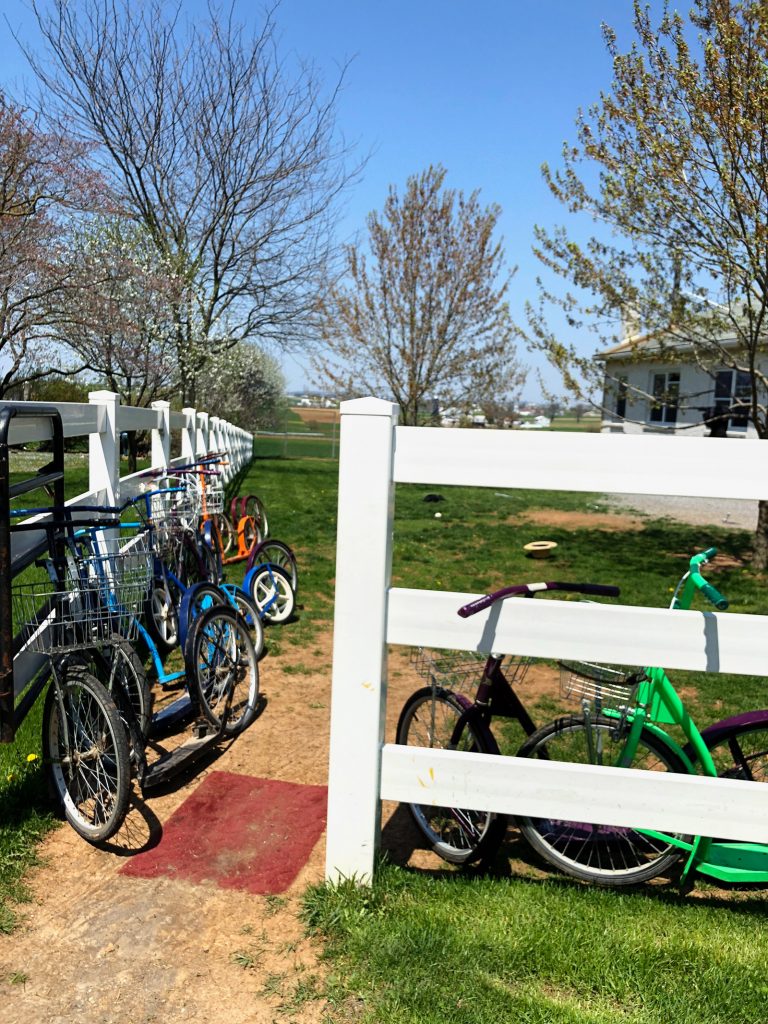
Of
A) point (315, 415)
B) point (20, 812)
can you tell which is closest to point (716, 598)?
point (20, 812)

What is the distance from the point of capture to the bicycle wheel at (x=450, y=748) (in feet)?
9.79

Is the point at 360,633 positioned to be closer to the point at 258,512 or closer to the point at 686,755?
the point at 686,755

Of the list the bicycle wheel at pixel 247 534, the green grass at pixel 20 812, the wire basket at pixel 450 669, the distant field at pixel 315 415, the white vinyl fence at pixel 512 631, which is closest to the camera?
the white vinyl fence at pixel 512 631

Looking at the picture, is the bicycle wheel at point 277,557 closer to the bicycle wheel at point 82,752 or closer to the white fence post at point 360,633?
the bicycle wheel at point 82,752

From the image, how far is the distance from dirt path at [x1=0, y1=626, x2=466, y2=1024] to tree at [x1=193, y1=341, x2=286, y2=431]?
20573 millimetres

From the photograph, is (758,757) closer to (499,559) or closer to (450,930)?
(450,930)

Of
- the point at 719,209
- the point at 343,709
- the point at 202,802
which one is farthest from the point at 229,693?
the point at 719,209

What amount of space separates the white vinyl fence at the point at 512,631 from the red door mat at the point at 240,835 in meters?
0.44

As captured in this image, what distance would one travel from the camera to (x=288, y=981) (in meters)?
2.42

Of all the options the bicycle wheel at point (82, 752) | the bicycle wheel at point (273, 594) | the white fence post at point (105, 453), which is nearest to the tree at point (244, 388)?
the bicycle wheel at point (273, 594)

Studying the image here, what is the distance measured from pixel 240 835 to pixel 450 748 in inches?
36.3

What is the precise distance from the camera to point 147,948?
8.44ft

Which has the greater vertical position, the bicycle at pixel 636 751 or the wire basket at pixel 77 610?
the wire basket at pixel 77 610

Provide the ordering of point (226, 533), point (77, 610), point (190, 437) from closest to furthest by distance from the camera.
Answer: point (77, 610) → point (226, 533) → point (190, 437)
